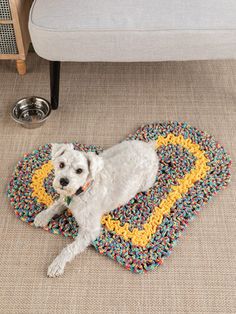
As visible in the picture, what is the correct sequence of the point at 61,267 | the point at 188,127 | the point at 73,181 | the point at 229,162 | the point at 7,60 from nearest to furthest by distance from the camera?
1. the point at 73,181
2. the point at 61,267
3. the point at 229,162
4. the point at 188,127
5. the point at 7,60

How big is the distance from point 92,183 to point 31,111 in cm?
74

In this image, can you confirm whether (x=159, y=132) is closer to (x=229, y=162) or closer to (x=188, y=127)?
(x=188, y=127)

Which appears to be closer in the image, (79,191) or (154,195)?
(79,191)

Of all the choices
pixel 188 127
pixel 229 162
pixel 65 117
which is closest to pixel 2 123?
pixel 65 117

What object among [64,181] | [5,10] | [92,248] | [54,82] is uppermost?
[5,10]

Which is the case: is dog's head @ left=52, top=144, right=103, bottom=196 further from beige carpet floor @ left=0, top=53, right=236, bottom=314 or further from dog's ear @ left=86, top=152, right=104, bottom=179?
beige carpet floor @ left=0, top=53, right=236, bottom=314

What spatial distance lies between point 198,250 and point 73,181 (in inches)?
23.6

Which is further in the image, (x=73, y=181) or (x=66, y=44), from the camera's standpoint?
(x=66, y=44)

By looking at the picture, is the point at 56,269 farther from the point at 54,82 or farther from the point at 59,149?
the point at 54,82

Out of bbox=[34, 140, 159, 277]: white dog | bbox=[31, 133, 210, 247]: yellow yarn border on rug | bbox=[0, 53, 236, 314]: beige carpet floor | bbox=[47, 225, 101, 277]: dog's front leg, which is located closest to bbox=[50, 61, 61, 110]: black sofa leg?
bbox=[0, 53, 236, 314]: beige carpet floor

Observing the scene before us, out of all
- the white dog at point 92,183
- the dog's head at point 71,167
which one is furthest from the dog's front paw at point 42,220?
the dog's head at point 71,167

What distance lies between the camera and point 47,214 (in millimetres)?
1847

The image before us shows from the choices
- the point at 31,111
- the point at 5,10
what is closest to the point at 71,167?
the point at 31,111

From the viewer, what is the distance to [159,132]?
7.23 ft
